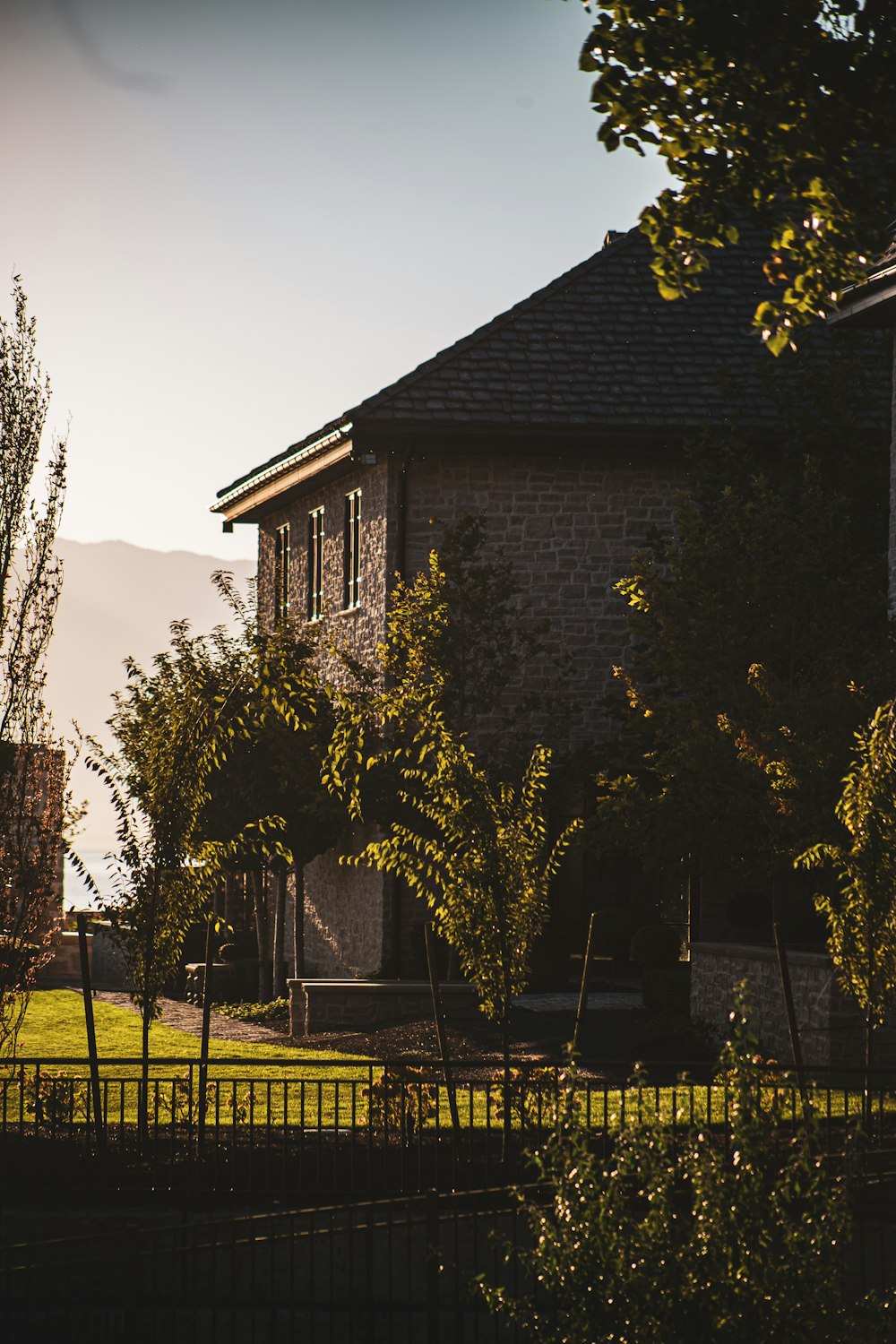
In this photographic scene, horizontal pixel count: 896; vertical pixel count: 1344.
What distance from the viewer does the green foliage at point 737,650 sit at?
1869 cm

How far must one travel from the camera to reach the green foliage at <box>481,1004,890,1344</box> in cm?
691

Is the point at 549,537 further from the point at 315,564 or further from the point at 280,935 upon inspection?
the point at 280,935

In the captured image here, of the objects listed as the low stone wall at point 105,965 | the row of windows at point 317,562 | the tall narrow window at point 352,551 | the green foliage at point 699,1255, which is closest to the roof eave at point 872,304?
the tall narrow window at point 352,551

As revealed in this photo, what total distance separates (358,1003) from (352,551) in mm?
7371

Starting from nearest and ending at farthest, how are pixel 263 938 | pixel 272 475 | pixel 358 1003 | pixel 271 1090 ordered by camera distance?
pixel 271 1090, pixel 358 1003, pixel 263 938, pixel 272 475

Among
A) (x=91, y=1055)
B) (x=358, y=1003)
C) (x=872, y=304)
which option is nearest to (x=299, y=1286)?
(x=91, y=1055)

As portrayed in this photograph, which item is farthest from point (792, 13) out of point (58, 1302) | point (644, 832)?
point (644, 832)

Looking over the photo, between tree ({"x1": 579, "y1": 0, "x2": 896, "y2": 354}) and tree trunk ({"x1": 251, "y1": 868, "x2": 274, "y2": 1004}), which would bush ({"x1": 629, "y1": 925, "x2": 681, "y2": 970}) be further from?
tree ({"x1": 579, "y1": 0, "x2": 896, "y2": 354})

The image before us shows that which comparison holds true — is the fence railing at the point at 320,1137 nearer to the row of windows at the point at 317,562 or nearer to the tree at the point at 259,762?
the tree at the point at 259,762

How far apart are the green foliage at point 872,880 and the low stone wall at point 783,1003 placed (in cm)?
196

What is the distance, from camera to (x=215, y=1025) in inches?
893

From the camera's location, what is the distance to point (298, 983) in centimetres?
2175

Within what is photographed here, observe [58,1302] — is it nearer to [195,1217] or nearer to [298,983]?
[195,1217]

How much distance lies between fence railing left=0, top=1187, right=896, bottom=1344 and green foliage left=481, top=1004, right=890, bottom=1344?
2112 mm
